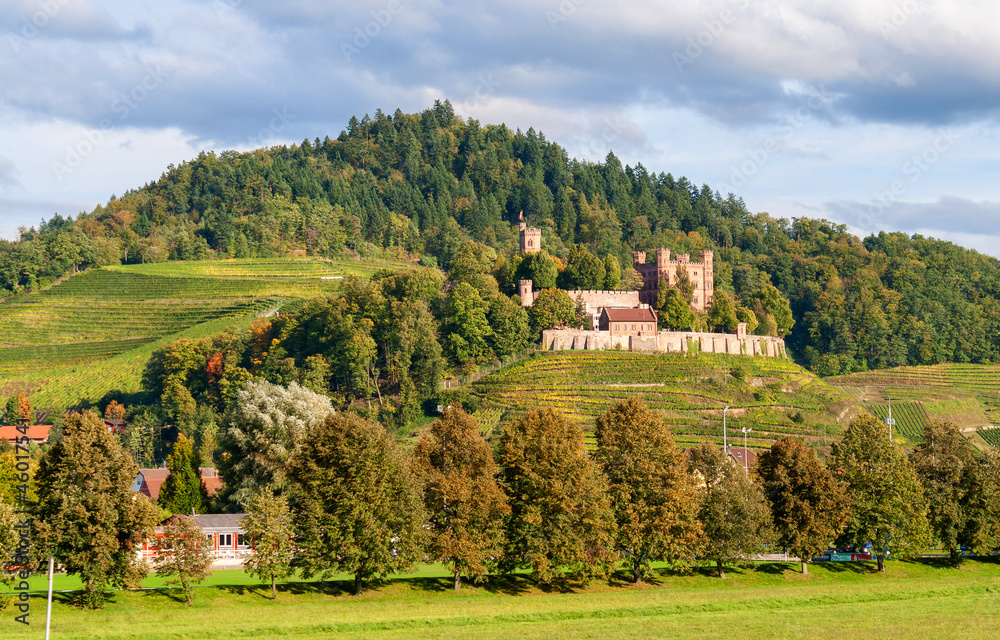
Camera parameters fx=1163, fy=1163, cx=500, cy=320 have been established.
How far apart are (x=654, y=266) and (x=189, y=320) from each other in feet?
167

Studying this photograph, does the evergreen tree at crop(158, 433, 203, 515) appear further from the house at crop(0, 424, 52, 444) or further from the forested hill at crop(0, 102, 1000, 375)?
the forested hill at crop(0, 102, 1000, 375)

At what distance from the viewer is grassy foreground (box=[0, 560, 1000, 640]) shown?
3806cm

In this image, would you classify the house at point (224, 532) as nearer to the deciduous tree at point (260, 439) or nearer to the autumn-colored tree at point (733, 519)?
the deciduous tree at point (260, 439)

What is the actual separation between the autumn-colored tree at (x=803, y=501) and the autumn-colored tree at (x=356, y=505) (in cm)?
1721

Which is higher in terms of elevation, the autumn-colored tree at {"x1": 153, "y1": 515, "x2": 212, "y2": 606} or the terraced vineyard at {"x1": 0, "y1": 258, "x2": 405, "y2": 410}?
the terraced vineyard at {"x1": 0, "y1": 258, "x2": 405, "y2": 410}

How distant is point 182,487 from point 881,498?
37568 mm

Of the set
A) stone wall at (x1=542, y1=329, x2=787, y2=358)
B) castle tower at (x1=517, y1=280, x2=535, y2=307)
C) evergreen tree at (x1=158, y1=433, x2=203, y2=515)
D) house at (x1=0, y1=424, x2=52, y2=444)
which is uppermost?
castle tower at (x1=517, y1=280, x2=535, y2=307)

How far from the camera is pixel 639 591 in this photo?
4741 cm

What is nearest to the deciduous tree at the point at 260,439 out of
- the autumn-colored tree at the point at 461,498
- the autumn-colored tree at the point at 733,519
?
the autumn-colored tree at the point at 461,498

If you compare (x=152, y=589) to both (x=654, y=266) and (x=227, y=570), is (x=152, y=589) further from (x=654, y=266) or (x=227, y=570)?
(x=654, y=266)

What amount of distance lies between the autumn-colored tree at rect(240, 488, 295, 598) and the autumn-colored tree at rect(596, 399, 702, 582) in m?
14.0

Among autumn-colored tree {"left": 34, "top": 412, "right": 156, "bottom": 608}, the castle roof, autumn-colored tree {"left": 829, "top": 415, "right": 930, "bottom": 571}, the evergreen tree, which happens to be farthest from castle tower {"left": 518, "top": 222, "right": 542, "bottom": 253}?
autumn-colored tree {"left": 34, "top": 412, "right": 156, "bottom": 608}

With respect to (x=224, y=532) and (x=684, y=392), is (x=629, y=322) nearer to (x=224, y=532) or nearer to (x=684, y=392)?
(x=684, y=392)

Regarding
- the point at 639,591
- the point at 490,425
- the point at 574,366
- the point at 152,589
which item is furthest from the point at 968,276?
the point at 152,589
